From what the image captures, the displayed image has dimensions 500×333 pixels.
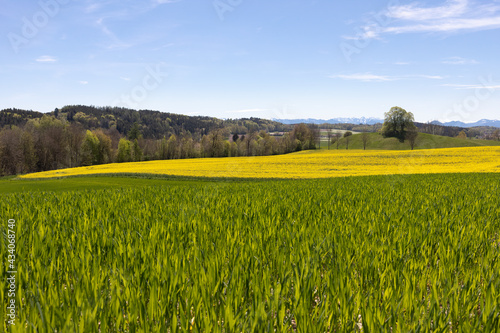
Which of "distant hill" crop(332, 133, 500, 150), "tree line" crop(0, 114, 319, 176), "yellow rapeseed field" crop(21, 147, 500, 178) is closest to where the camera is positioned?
"yellow rapeseed field" crop(21, 147, 500, 178)

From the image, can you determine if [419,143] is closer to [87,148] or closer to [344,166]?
[344,166]

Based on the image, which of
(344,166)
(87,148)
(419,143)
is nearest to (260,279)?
(344,166)

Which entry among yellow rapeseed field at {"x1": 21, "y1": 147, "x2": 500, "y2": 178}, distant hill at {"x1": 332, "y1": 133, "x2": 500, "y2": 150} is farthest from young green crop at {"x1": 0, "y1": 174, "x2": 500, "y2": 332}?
distant hill at {"x1": 332, "y1": 133, "x2": 500, "y2": 150}

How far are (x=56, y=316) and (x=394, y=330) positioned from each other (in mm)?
3297

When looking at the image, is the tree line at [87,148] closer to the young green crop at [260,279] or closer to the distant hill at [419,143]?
the distant hill at [419,143]

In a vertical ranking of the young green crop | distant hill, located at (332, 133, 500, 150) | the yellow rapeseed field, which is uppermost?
distant hill, located at (332, 133, 500, 150)

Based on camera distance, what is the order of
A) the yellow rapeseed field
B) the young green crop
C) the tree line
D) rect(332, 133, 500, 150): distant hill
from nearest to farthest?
1. the young green crop
2. the yellow rapeseed field
3. the tree line
4. rect(332, 133, 500, 150): distant hill

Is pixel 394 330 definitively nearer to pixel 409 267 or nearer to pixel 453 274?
pixel 409 267

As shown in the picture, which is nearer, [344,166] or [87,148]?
[344,166]

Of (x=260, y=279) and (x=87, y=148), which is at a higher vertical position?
(x=87, y=148)

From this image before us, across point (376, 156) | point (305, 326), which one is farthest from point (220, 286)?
point (376, 156)

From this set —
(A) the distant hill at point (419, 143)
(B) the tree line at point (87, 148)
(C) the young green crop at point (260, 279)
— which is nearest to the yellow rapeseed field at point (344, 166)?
(C) the young green crop at point (260, 279)

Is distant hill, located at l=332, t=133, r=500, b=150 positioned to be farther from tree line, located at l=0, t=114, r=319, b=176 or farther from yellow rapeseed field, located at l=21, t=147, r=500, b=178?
yellow rapeseed field, located at l=21, t=147, r=500, b=178

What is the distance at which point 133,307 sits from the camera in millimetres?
3039
